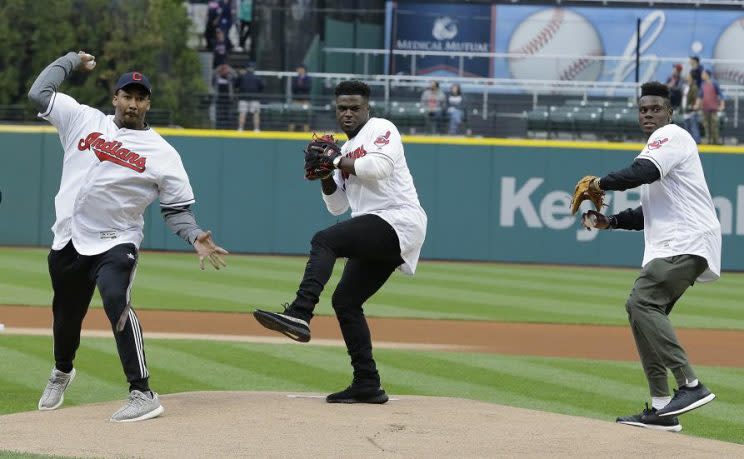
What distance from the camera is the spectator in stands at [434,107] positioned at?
22.5 m

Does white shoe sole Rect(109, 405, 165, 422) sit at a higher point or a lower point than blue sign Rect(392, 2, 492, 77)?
lower

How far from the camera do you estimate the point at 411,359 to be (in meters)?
10.7

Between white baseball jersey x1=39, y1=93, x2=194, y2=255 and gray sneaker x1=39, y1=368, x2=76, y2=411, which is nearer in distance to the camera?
white baseball jersey x1=39, y1=93, x2=194, y2=255

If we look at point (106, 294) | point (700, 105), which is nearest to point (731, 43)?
point (700, 105)

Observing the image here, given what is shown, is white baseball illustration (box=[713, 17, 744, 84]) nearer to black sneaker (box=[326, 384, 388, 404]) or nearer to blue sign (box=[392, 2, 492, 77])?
blue sign (box=[392, 2, 492, 77])

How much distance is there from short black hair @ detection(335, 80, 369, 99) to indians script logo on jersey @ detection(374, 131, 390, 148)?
312mm

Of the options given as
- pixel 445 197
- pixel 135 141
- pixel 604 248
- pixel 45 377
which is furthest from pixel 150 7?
pixel 135 141

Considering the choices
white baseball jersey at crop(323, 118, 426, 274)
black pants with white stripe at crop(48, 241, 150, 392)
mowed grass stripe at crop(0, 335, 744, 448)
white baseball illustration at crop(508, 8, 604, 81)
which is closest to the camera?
black pants with white stripe at crop(48, 241, 150, 392)

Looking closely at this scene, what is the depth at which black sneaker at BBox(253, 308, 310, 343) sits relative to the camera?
675 centimetres

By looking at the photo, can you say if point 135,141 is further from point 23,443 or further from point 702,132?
point 702,132

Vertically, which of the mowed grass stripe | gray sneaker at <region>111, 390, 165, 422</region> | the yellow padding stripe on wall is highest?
the yellow padding stripe on wall

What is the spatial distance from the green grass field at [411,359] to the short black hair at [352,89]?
2.33 m

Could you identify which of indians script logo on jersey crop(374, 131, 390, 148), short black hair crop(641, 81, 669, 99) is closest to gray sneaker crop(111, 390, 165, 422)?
indians script logo on jersey crop(374, 131, 390, 148)

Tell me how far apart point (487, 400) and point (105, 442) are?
3187 mm
